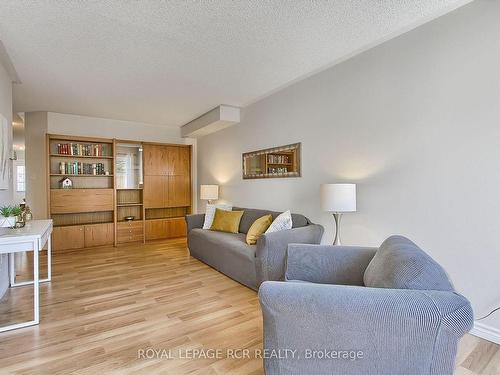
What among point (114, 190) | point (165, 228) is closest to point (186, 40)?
point (114, 190)

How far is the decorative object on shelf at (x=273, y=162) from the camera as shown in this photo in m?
3.53

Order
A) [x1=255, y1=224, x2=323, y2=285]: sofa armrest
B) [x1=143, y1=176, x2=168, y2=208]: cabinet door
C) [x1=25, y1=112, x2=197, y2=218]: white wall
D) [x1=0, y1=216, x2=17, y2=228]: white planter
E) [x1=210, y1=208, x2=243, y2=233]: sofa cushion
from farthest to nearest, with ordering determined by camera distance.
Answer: [x1=143, y1=176, x2=168, y2=208]: cabinet door, [x1=25, y1=112, x2=197, y2=218]: white wall, [x1=210, y1=208, x2=243, y2=233]: sofa cushion, [x1=255, y1=224, x2=323, y2=285]: sofa armrest, [x1=0, y1=216, x2=17, y2=228]: white planter

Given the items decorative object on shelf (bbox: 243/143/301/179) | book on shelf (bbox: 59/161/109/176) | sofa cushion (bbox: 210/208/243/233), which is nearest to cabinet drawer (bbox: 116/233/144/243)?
book on shelf (bbox: 59/161/109/176)

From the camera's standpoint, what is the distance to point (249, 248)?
9.93ft

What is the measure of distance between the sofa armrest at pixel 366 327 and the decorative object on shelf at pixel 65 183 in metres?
5.06

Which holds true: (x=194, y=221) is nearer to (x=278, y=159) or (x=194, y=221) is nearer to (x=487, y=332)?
(x=278, y=159)

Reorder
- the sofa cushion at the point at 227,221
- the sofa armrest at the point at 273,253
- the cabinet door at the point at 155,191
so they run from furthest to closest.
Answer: the cabinet door at the point at 155,191, the sofa cushion at the point at 227,221, the sofa armrest at the point at 273,253

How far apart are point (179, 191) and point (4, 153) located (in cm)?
329

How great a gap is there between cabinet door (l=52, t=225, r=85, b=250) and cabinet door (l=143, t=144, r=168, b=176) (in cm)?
159

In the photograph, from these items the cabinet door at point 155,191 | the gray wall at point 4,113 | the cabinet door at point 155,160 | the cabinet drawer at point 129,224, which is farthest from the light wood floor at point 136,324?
the cabinet door at point 155,160

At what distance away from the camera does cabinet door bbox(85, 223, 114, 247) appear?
4.88 metres

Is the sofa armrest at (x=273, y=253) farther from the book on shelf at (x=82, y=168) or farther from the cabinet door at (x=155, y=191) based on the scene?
the book on shelf at (x=82, y=168)

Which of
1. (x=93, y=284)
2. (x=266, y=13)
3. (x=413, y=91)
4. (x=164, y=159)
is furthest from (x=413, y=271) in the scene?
(x=164, y=159)

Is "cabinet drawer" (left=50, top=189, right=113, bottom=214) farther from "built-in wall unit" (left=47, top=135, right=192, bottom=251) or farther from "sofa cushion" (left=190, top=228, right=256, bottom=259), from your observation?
"sofa cushion" (left=190, top=228, right=256, bottom=259)
